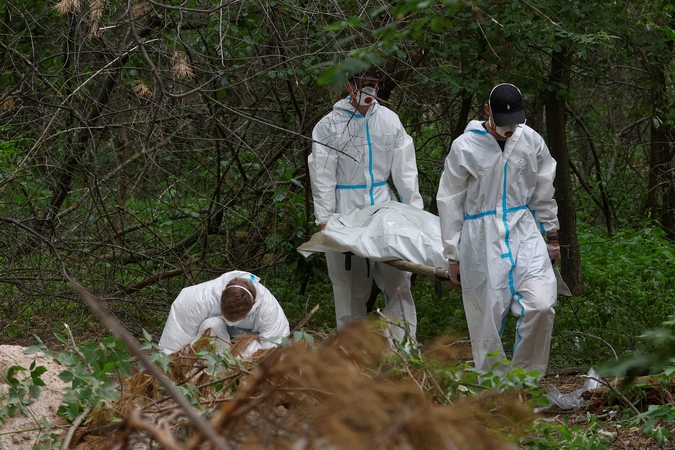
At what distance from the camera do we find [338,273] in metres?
6.45

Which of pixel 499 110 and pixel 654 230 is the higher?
pixel 499 110

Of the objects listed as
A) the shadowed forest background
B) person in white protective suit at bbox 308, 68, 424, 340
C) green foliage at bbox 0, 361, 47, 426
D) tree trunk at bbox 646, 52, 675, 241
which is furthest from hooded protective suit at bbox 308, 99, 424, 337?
tree trunk at bbox 646, 52, 675, 241

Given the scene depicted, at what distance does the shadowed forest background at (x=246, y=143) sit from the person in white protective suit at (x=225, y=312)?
2.96 feet

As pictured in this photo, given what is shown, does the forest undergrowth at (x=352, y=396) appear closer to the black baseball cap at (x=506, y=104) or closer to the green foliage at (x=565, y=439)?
the green foliage at (x=565, y=439)

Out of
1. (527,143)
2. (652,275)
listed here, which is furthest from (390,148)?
(652,275)

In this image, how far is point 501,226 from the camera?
5.07 meters

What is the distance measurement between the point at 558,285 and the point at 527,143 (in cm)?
90

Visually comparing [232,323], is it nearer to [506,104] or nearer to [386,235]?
[386,235]

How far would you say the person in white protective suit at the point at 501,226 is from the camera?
16.4ft

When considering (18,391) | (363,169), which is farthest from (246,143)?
(18,391)

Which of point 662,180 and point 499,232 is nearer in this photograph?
point 499,232

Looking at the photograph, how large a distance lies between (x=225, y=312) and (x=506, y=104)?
2.03 meters

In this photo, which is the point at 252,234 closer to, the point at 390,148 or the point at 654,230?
the point at 390,148

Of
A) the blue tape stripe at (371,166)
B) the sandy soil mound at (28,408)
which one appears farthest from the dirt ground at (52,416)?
the blue tape stripe at (371,166)
